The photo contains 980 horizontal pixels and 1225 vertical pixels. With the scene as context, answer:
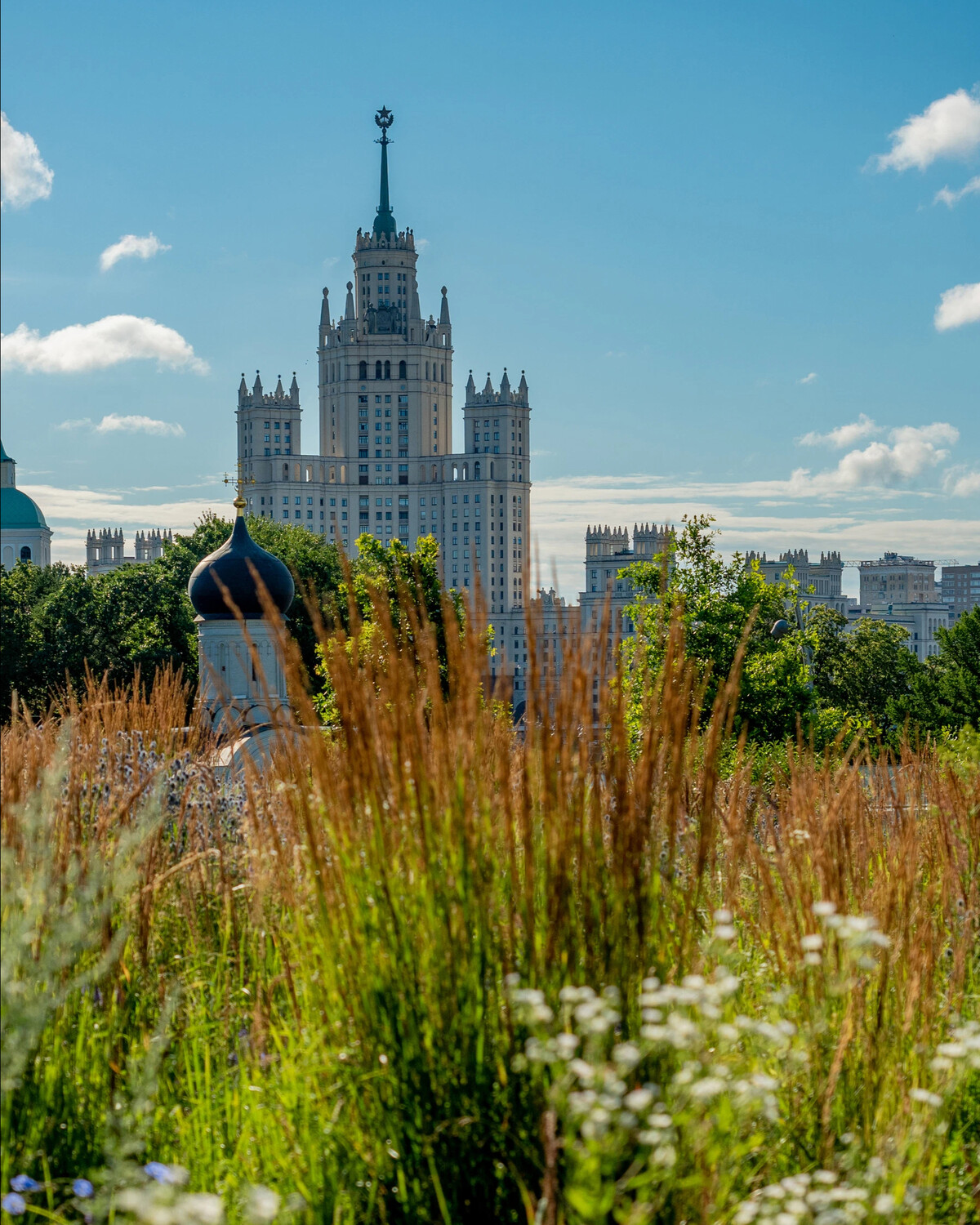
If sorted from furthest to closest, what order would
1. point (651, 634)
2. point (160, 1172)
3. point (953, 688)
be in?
point (953, 688)
point (651, 634)
point (160, 1172)

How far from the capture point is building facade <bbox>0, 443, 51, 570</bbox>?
120 metres

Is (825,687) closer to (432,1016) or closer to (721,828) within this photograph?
(721,828)

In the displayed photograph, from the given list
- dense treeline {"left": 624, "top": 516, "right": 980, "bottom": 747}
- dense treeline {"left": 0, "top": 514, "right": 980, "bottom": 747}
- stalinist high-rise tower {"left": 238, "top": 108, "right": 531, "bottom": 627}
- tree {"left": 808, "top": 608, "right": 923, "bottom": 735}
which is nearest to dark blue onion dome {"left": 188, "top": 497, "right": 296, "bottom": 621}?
dense treeline {"left": 0, "top": 514, "right": 980, "bottom": 747}

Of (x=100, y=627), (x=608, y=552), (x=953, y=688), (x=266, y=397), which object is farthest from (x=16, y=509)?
(x=953, y=688)

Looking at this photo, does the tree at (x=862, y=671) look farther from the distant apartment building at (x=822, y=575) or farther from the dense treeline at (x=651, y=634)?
the distant apartment building at (x=822, y=575)

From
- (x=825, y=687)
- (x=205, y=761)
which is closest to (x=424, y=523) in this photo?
(x=825, y=687)

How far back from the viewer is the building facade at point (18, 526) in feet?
393

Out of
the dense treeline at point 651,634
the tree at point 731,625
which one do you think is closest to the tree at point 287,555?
the dense treeline at point 651,634

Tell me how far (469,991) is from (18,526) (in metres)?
125

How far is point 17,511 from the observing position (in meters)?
122

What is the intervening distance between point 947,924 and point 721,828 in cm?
129

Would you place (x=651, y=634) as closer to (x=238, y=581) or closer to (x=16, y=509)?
(x=238, y=581)

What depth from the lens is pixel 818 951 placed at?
425cm

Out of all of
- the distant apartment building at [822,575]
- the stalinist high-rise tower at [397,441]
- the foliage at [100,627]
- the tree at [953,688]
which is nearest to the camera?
the tree at [953,688]
